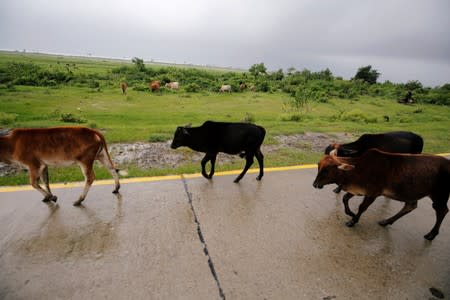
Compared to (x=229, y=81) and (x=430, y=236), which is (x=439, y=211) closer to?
(x=430, y=236)

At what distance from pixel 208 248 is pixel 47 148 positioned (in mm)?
2454

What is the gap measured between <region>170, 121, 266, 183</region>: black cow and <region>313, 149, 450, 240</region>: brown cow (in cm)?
145

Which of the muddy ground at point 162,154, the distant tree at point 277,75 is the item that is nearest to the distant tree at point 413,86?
the distant tree at point 277,75

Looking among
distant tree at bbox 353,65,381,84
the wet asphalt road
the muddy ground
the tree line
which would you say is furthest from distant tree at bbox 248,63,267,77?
the wet asphalt road

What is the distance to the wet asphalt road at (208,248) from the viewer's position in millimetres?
2256

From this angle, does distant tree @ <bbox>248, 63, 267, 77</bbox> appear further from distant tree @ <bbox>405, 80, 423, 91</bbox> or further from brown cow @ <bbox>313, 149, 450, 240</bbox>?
brown cow @ <bbox>313, 149, 450, 240</bbox>

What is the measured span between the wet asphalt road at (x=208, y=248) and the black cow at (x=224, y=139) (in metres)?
0.78

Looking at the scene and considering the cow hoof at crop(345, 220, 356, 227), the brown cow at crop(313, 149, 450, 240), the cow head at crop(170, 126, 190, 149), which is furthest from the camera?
the cow head at crop(170, 126, 190, 149)

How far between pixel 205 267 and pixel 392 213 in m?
2.97

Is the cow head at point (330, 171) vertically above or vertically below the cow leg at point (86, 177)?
above

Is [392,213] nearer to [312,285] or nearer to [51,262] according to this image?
[312,285]

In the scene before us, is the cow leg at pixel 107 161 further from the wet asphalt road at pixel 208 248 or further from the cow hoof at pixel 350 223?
the cow hoof at pixel 350 223

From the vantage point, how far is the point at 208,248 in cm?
273

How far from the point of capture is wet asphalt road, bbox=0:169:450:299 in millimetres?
2256
